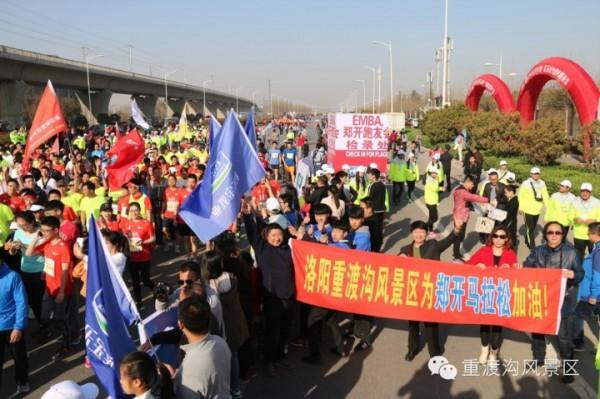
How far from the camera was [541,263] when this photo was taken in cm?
536

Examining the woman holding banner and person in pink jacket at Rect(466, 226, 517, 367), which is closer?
person in pink jacket at Rect(466, 226, 517, 367)

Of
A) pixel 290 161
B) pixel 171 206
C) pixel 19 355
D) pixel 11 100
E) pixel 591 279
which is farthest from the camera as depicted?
pixel 11 100

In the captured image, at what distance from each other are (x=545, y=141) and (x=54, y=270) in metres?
17.6

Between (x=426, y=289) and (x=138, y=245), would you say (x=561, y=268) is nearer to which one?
(x=426, y=289)

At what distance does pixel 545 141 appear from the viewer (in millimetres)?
19141

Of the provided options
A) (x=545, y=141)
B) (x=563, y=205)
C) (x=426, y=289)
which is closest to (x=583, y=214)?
(x=563, y=205)

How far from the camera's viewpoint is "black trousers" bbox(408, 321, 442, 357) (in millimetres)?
5645

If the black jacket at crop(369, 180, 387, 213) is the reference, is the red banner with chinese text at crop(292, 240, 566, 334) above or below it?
below

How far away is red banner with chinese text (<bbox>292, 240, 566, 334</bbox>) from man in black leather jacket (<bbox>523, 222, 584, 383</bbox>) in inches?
6.6

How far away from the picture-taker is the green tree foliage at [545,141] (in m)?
19.2

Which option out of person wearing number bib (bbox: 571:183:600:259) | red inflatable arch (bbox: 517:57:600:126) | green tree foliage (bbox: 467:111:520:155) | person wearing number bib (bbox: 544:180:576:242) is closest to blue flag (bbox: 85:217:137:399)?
person wearing number bib (bbox: 571:183:600:259)

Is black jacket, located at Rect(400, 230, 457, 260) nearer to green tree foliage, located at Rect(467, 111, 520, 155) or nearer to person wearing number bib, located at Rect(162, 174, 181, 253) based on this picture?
person wearing number bib, located at Rect(162, 174, 181, 253)

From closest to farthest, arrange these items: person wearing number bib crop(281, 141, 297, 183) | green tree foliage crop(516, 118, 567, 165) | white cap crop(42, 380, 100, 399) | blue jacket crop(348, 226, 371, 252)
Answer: white cap crop(42, 380, 100, 399) < blue jacket crop(348, 226, 371, 252) < person wearing number bib crop(281, 141, 297, 183) < green tree foliage crop(516, 118, 567, 165)

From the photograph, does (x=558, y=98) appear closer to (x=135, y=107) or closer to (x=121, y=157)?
(x=135, y=107)
